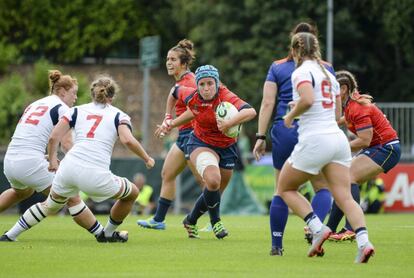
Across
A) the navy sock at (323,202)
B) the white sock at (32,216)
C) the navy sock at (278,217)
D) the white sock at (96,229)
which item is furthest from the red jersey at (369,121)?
the white sock at (32,216)

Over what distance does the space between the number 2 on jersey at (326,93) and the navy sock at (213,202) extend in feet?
9.83

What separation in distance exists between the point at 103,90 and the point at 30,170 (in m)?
1.37

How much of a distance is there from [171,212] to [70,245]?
12.3 metres

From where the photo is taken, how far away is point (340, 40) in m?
35.2

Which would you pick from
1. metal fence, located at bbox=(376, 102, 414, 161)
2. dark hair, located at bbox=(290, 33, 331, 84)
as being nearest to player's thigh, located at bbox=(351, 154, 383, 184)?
dark hair, located at bbox=(290, 33, 331, 84)

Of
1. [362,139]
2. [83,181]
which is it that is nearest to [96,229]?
[83,181]

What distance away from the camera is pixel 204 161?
12.5 m

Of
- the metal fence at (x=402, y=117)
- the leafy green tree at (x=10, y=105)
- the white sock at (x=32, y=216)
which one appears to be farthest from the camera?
the leafy green tree at (x=10, y=105)

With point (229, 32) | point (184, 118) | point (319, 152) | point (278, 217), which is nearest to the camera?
point (319, 152)

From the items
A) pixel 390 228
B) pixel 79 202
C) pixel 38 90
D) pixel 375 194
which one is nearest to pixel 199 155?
pixel 79 202

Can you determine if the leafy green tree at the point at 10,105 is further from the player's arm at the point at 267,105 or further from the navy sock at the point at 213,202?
the player's arm at the point at 267,105

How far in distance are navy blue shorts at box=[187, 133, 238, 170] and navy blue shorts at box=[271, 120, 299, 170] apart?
1.86 meters

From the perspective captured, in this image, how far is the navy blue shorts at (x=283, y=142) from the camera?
10977 mm

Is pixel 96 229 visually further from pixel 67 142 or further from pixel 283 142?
pixel 283 142
